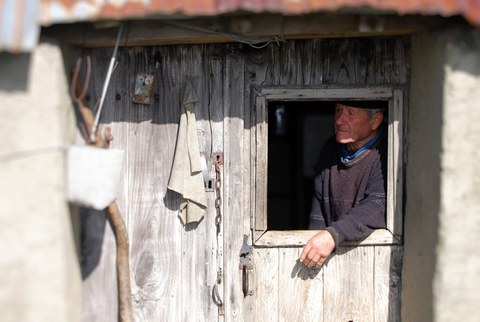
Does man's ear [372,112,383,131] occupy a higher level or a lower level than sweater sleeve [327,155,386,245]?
higher

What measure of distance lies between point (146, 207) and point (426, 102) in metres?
1.87

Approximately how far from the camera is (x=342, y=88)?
4.33 meters

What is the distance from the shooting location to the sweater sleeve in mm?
4328

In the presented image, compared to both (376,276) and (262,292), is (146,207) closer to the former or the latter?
(262,292)

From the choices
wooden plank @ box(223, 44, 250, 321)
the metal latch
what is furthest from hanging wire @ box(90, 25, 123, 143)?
the metal latch

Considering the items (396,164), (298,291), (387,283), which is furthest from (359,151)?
(298,291)

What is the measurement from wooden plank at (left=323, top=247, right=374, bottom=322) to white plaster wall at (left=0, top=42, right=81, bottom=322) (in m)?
1.76

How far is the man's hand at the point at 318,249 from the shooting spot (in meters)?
4.29

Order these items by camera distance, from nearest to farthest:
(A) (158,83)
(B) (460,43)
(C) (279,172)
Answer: (B) (460,43)
(A) (158,83)
(C) (279,172)

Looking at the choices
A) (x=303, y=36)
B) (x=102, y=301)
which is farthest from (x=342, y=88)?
(x=102, y=301)

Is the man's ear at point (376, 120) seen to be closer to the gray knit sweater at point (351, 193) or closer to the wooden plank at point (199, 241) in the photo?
the gray knit sweater at point (351, 193)

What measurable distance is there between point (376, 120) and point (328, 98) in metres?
0.60

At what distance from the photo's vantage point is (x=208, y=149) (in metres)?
4.35

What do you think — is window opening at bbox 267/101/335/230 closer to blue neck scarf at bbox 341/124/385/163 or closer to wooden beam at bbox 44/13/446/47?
blue neck scarf at bbox 341/124/385/163
